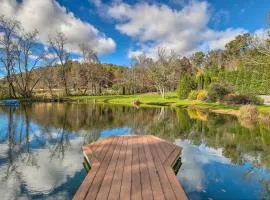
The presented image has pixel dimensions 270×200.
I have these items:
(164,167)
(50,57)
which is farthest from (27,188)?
(50,57)

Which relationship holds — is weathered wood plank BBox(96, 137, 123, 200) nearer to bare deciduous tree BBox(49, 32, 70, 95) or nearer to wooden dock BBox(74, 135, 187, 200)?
wooden dock BBox(74, 135, 187, 200)

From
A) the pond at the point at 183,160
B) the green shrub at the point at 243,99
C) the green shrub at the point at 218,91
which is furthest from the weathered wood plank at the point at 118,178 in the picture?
the green shrub at the point at 218,91

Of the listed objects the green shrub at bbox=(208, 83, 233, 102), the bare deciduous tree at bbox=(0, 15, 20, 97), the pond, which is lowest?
the pond

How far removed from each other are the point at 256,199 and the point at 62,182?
445 cm

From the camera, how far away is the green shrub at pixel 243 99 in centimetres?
2647

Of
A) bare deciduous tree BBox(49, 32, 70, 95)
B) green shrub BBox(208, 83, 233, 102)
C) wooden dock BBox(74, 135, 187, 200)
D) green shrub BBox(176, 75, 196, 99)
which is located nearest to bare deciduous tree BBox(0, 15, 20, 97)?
bare deciduous tree BBox(49, 32, 70, 95)

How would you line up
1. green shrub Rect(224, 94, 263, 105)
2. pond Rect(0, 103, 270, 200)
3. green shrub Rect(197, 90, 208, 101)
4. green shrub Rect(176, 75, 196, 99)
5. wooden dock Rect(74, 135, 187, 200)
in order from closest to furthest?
wooden dock Rect(74, 135, 187, 200), pond Rect(0, 103, 270, 200), green shrub Rect(224, 94, 263, 105), green shrub Rect(197, 90, 208, 101), green shrub Rect(176, 75, 196, 99)

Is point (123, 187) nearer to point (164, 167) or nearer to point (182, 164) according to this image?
point (164, 167)

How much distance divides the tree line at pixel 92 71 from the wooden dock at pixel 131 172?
15907 millimetres

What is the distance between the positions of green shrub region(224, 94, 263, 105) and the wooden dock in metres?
20.4

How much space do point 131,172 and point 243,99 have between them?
81.4ft

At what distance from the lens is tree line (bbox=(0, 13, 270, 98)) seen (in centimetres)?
3341

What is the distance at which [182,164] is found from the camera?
826 cm

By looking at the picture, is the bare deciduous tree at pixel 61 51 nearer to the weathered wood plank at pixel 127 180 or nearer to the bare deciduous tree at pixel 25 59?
the bare deciduous tree at pixel 25 59
